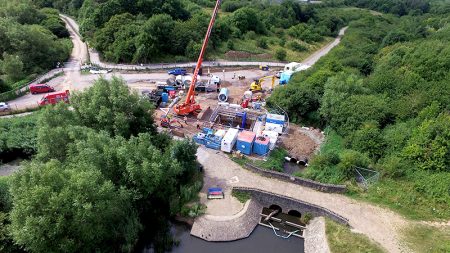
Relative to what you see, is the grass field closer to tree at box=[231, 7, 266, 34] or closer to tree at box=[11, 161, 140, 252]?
tree at box=[231, 7, 266, 34]

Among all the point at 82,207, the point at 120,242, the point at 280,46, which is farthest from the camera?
the point at 280,46

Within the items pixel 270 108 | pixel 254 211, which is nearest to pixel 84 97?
pixel 254 211

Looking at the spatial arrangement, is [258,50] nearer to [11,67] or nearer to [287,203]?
[11,67]

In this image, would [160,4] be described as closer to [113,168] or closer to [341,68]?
[341,68]

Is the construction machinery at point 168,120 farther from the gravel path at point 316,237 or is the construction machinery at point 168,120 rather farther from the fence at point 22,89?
the fence at point 22,89

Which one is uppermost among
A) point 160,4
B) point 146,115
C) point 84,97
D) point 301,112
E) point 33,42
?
point 160,4

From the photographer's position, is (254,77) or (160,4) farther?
(160,4)

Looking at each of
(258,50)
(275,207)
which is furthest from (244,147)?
(258,50)

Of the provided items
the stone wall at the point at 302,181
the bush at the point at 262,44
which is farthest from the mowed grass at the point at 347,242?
the bush at the point at 262,44
